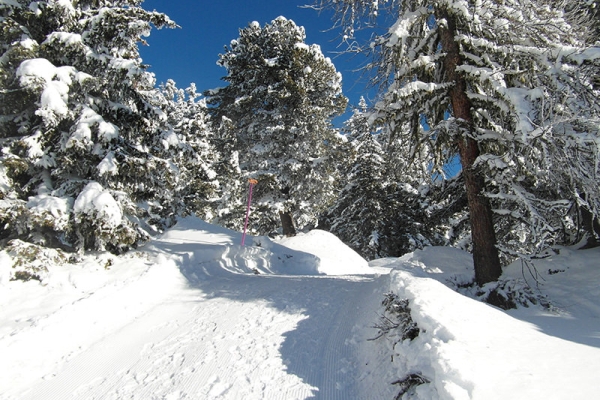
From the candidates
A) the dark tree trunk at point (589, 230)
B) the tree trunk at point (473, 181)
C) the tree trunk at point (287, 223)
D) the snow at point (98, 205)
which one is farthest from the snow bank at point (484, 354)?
the tree trunk at point (287, 223)

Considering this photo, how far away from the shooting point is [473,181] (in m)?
6.36

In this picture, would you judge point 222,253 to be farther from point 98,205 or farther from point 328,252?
point 328,252

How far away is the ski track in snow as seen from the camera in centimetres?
396

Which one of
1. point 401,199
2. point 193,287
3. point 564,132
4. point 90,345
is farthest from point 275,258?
point 401,199

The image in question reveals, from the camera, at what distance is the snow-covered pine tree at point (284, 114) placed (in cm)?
1468

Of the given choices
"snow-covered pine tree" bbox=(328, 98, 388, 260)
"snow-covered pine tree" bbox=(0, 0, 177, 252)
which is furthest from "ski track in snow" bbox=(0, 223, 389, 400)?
"snow-covered pine tree" bbox=(328, 98, 388, 260)

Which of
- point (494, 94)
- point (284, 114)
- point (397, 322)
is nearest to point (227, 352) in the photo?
point (397, 322)

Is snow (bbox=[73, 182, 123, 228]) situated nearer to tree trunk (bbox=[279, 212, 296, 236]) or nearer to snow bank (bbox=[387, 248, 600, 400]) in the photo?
snow bank (bbox=[387, 248, 600, 400])

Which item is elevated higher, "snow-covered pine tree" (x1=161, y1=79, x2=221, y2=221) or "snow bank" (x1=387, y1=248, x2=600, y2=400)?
"snow-covered pine tree" (x1=161, y1=79, x2=221, y2=221)

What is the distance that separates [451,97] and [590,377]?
205 inches

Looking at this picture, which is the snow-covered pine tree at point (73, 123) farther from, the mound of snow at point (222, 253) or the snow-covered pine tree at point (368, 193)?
the snow-covered pine tree at point (368, 193)

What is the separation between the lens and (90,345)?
5266mm

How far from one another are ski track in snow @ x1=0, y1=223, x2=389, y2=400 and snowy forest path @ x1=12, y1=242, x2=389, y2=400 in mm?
14

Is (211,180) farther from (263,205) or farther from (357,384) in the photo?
(357,384)
